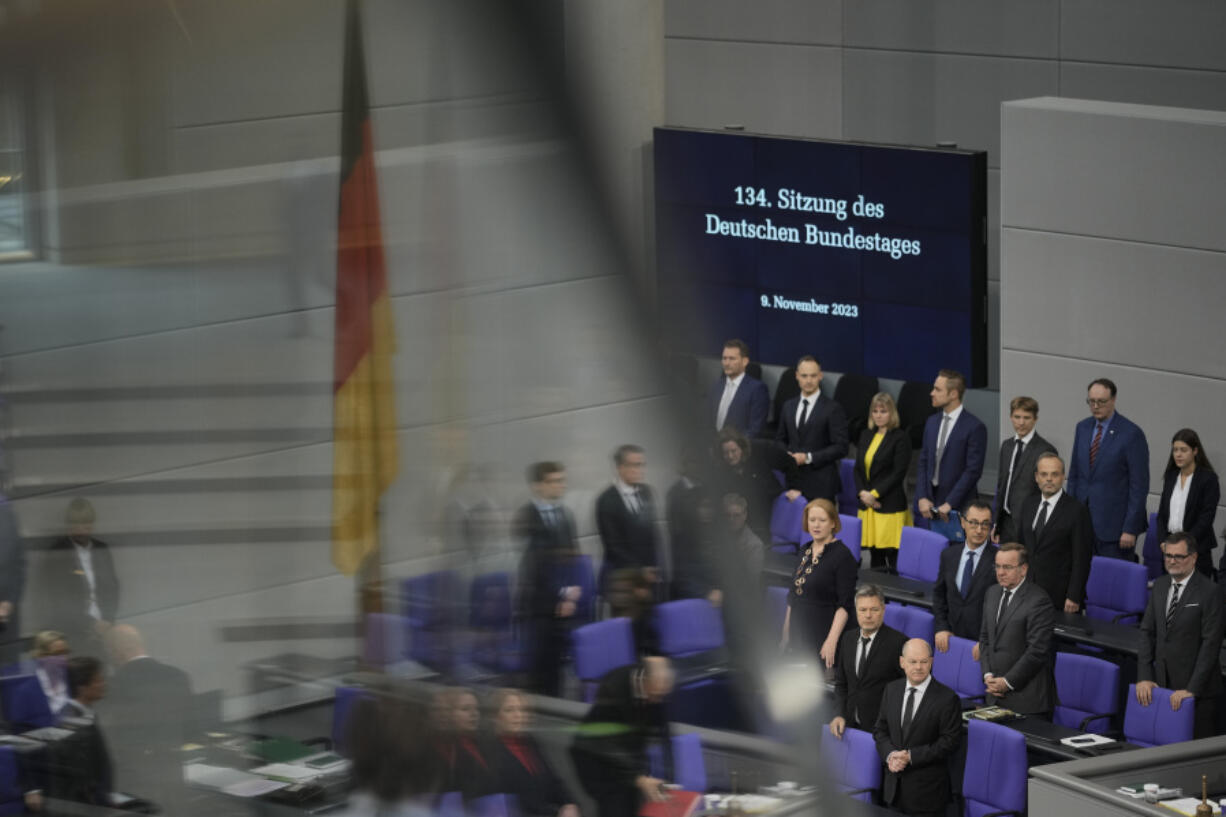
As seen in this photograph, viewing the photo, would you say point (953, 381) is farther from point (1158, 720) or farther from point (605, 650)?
point (605, 650)

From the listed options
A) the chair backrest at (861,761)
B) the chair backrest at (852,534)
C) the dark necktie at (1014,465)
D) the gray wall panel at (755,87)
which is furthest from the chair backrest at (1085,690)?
the gray wall panel at (755,87)

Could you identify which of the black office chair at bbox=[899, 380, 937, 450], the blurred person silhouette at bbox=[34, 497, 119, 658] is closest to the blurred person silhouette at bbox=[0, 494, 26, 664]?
the blurred person silhouette at bbox=[34, 497, 119, 658]

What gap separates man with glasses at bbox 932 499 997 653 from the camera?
9.21m

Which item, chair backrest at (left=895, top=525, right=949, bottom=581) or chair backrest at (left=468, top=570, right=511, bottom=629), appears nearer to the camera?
chair backrest at (left=468, top=570, right=511, bottom=629)

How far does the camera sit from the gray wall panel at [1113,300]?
434 inches

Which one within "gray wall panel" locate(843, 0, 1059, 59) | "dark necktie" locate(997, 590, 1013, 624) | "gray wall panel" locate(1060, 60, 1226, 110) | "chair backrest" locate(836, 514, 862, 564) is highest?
"gray wall panel" locate(843, 0, 1059, 59)

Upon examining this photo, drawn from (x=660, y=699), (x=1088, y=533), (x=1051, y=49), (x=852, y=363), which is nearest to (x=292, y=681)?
(x=660, y=699)

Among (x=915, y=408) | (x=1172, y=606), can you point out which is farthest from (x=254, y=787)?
(x=915, y=408)

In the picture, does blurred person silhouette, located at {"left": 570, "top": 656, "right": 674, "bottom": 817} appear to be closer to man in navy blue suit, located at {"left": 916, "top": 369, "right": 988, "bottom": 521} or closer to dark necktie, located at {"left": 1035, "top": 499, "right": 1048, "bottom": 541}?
dark necktie, located at {"left": 1035, "top": 499, "right": 1048, "bottom": 541}

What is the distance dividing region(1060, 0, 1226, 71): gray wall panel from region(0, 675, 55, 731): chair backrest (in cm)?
1252

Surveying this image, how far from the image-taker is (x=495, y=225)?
1.03 metres

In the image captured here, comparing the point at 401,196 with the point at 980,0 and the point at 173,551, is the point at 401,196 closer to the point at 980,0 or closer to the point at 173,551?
the point at 173,551

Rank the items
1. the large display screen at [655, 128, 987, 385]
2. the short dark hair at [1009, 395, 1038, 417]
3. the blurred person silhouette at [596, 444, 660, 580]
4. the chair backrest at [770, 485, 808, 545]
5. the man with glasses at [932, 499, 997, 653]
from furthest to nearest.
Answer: the large display screen at [655, 128, 987, 385]
the chair backrest at [770, 485, 808, 545]
the short dark hair at [1009, 395, 1038, 417]
the man with glasses at [932, 499, 997, 653]
the blurred person silhouette at [596, 444, 660, 580]

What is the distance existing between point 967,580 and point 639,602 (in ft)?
28.0
